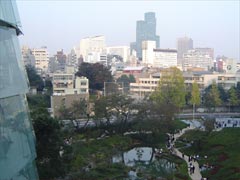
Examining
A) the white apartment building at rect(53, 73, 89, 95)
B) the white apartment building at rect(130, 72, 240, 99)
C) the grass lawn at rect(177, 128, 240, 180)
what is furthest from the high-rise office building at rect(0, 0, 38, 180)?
the white apartment building at rect(130, 72, 240, 99)

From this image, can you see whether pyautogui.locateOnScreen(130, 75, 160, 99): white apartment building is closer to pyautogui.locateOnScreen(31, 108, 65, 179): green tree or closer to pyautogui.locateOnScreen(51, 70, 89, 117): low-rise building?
pyautogui.locateOnScreen(51, 70, 89, 117): low-rise building

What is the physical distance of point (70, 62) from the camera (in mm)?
122438

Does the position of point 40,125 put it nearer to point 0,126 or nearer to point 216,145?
point 0,126

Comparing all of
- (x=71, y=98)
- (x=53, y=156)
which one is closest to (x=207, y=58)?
(x=71, y=98)

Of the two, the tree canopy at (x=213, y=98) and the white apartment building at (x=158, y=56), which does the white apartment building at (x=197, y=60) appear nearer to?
the white apartment building at (x=158, y=56)

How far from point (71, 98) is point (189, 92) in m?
17.7

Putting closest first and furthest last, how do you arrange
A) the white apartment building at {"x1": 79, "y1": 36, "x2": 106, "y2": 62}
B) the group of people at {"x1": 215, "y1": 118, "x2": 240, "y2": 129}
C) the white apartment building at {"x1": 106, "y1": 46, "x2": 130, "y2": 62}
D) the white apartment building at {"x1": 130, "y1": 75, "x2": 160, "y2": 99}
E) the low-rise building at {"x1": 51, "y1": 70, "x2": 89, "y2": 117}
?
the group of people at {"x1": 215, "y1": 118, "x2": 240, "y2": 129} → the low-rise building at {"x1": 51, "y1": 70, "x2": 89, "y2": 117} → the white apartment building at {"x1": 130, "y1": 75, "x2": 160, "y2": 99} → the white apartment building at {"x1": 79, "y1": 36, "x2": 106, "y2": 62} → the white apartment building at {"x1": 106, "y1": 46, "x2": 130, "y2": 62}

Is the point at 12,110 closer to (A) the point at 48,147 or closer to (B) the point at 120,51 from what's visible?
(A) the point at 48,147

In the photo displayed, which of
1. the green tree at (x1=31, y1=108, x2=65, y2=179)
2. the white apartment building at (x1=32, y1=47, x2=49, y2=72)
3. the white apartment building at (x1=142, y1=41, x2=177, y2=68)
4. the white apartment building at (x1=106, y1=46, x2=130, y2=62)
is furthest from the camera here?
the white apartment building at (x1=106, y1=46, x2=130, y2=62)

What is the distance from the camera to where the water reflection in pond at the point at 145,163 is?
1870cm

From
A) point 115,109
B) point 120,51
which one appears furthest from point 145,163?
point 120,51

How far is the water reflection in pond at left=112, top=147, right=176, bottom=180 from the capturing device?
18703 millimetres

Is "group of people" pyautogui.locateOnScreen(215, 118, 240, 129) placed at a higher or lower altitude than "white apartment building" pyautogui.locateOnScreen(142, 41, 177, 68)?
lower

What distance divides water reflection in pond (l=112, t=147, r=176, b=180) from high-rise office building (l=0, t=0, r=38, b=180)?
11.4 m
